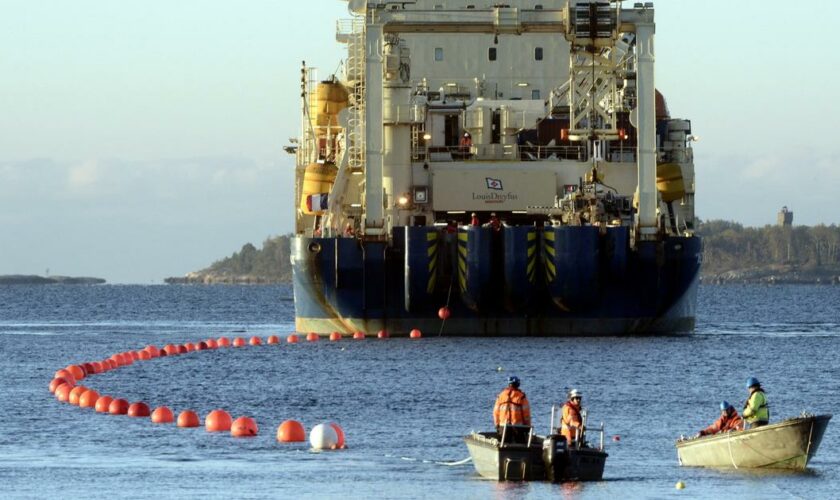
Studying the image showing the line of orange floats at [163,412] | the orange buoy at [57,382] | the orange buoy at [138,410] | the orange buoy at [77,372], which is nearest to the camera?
the line of orange floats at [163,412]

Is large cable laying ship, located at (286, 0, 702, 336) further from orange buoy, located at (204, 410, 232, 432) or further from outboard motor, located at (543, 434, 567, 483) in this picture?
outboard motor, located at (543, 434, 567, 483)

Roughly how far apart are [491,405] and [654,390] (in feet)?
21.5

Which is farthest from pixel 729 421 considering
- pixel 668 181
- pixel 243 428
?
pixel 668 181

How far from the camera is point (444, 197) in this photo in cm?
7456

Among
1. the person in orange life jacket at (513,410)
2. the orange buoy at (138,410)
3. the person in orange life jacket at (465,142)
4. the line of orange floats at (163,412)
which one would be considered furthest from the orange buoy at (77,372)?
the person in orange life jacket at (513,410)

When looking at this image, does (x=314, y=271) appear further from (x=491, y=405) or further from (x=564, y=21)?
(x=491, y=405)

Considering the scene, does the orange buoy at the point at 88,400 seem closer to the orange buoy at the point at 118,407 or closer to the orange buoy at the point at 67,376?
the orange buoy at the point at 118,407

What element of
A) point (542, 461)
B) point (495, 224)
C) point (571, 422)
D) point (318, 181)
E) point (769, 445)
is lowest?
point (542, 461)

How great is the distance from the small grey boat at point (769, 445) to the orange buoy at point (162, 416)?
1511 cm

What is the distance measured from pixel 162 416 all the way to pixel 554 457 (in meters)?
15.6

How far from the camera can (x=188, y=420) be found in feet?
148

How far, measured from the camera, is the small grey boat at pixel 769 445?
115 feet

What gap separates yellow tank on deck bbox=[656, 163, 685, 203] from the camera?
3029 inches

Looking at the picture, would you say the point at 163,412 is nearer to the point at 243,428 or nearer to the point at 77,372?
the point at 243,428
